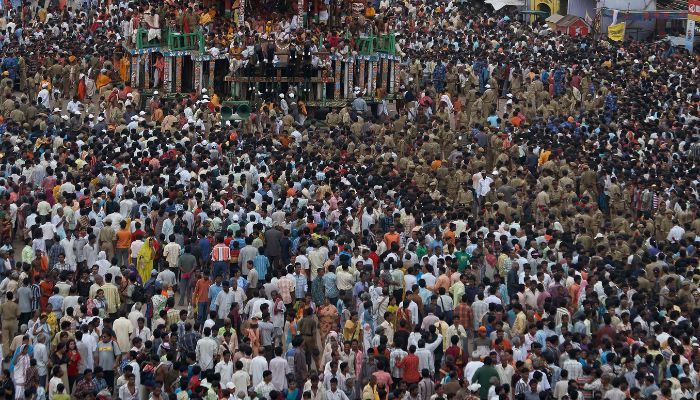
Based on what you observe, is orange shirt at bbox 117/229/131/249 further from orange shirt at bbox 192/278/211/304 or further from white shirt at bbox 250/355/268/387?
white shirt at bbox 250/355/268/387

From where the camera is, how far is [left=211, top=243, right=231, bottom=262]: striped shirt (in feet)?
87.7

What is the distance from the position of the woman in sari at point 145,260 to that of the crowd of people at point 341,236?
6 cm

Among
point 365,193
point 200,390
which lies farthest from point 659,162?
point 200,390

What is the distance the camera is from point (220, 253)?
87.8ft

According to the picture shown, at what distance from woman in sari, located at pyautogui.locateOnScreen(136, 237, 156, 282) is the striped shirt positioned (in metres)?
0.92

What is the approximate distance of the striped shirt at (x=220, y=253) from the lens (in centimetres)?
2672

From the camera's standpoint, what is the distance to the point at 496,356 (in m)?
22.6

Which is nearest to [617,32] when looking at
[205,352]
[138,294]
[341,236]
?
[341,236]

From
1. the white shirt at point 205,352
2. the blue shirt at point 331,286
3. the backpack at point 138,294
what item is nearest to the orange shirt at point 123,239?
the backpack at point 138,294

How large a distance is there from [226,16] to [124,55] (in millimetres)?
2636

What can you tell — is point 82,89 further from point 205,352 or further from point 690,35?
point 205,352

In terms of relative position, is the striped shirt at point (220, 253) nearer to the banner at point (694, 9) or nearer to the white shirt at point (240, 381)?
the white shirt at point (240, 381)

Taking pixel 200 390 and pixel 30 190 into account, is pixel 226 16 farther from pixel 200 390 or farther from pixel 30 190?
pixel 200 390

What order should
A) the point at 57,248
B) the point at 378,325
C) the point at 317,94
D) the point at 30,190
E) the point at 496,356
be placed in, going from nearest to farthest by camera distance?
1. the point at 496,356
2. the point at 378,325
3. the point at 57,248
4. the point at 30,190
5. the point at 317,94
